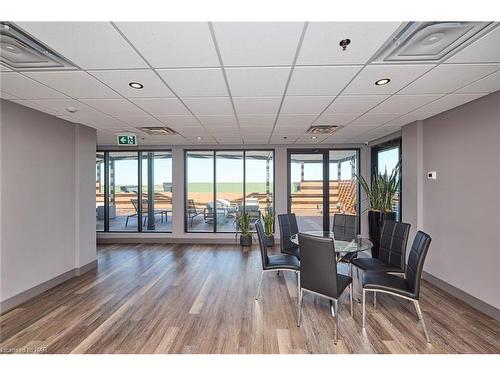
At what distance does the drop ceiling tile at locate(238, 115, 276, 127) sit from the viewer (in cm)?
359

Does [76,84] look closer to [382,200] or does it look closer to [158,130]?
[158,130]

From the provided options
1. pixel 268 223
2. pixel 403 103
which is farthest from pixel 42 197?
pixel 403 103

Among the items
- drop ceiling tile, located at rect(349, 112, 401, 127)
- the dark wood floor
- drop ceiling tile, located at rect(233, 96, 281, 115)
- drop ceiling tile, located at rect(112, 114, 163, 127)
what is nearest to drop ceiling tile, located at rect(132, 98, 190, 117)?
drop ceiling tile, located at rect(112, 114, 163, 127)

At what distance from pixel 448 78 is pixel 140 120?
158 inches

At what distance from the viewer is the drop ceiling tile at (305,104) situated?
111 inches

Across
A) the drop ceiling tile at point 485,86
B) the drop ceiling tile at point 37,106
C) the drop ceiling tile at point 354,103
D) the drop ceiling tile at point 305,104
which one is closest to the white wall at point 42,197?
the drop ceiling tile at point 37,106

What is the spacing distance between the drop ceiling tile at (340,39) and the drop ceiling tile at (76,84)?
2032 mm

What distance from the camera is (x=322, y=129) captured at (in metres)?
4.49

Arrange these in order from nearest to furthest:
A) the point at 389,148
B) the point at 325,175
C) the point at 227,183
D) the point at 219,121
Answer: the point at 219,121 < the point at 389,148 < the point at 325,175 < the point at 227,183

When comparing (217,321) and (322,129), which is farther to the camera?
(322,129)

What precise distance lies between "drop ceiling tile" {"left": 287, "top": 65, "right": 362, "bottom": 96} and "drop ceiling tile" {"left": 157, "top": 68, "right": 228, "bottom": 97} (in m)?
0.73

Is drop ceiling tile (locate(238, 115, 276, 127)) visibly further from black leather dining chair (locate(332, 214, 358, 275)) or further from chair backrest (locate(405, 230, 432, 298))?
chair backrest (locate(405, 230, 432, 298))

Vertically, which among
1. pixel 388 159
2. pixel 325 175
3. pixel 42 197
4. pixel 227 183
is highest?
pixel 388 159

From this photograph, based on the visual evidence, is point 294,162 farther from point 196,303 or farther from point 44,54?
point 44,54
